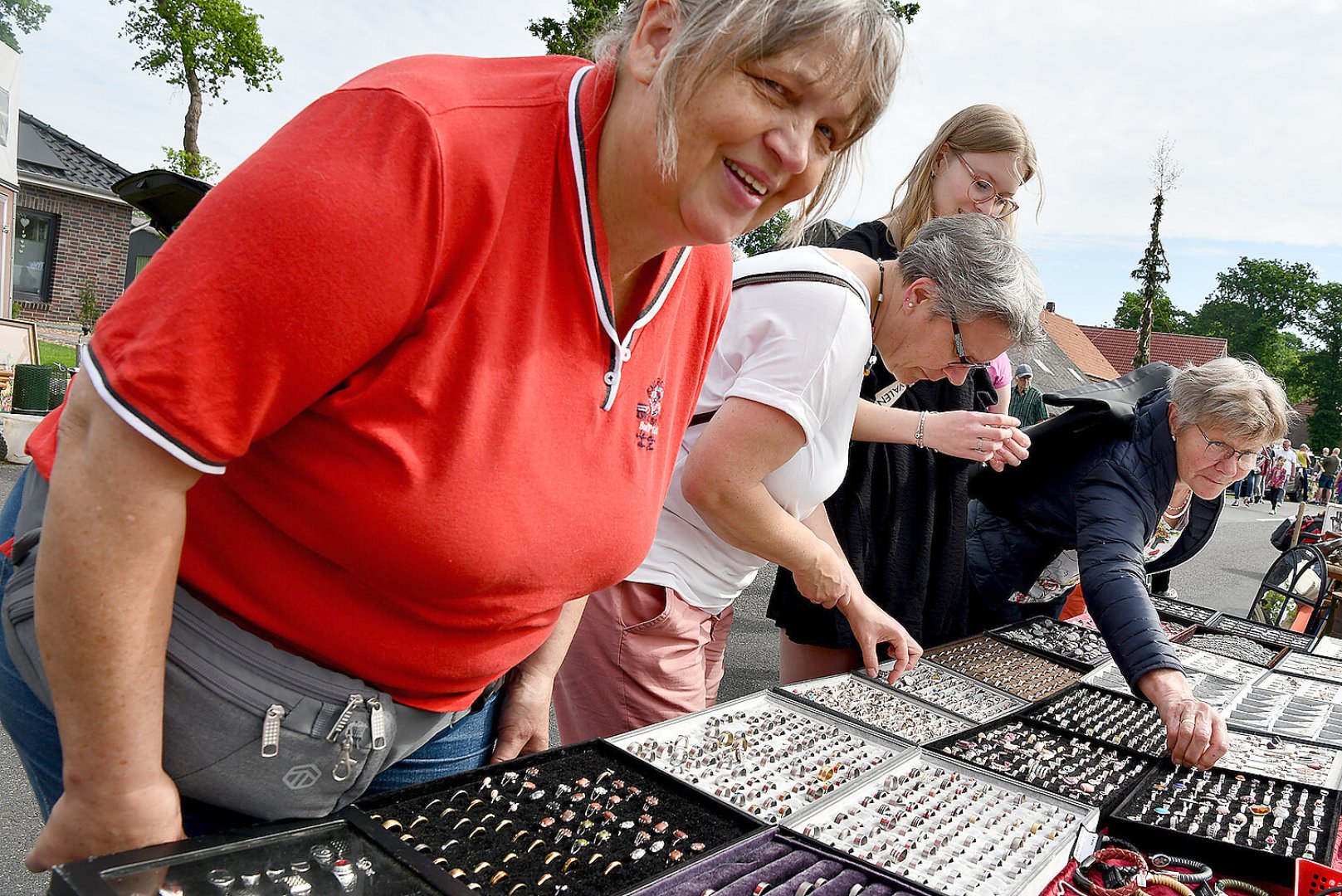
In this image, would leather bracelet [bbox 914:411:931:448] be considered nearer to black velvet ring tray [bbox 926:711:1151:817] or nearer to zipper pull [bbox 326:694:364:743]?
black velvet ring tray [bbox 926:711:1151:817]

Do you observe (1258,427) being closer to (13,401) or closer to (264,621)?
(264,621)

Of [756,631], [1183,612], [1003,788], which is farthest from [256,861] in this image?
[756,631]

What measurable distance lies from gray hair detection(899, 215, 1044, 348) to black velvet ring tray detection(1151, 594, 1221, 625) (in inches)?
84.0

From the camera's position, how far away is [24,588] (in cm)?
92

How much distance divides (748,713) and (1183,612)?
8.97 ft

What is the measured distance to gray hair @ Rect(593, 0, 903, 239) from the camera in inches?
36.6

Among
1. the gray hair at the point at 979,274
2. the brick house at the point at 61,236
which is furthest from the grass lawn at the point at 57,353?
the gray hair at the point at 979,274

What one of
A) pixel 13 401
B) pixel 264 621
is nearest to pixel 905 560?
pixel 264 621

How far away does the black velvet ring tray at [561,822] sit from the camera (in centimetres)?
118

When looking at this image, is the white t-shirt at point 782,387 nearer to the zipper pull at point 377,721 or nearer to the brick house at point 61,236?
the zipper pull at point 377,721

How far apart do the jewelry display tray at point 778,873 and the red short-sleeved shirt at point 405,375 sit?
0.39 m

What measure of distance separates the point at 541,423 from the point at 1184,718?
1755 millimetres

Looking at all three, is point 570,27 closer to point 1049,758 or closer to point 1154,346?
point 1049,758

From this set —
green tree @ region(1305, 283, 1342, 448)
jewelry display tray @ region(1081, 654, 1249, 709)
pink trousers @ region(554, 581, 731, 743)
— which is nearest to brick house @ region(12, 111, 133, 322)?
pink trousers @ region(554, 581, 731, 743)
